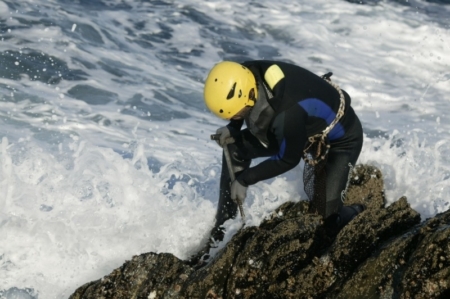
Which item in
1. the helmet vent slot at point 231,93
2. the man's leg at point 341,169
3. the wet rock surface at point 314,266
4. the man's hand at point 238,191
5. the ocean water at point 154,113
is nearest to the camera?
the wet rock surface at point 314,266

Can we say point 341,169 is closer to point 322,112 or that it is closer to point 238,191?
point 322,112

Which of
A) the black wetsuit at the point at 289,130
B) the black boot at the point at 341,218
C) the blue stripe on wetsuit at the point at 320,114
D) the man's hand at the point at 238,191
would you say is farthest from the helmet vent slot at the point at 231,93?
the black boot at the point at 341,218

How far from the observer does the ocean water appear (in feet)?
20.1

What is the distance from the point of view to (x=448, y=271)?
12.0 feet

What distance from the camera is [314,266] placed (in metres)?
4.32

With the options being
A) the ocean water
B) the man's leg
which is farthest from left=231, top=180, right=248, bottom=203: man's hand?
the man's leg

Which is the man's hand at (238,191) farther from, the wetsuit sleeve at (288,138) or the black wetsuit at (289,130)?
the wetsuit sleeve at (288,138)

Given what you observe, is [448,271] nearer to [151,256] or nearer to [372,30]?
[151,256]

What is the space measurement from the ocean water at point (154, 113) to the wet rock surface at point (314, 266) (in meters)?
0.83

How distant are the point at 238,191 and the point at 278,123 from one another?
681 millimetres

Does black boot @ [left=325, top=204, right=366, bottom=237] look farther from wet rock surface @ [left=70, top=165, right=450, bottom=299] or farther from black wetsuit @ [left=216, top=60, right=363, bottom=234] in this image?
wet rock surface @ [left=70, top=165, right=450, bottom=299]

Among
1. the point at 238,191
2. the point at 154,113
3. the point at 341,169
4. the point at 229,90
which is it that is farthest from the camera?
the point at 154,113

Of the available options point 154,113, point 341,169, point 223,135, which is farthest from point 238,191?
point 154,113

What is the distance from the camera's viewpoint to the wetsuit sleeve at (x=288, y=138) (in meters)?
4.93
